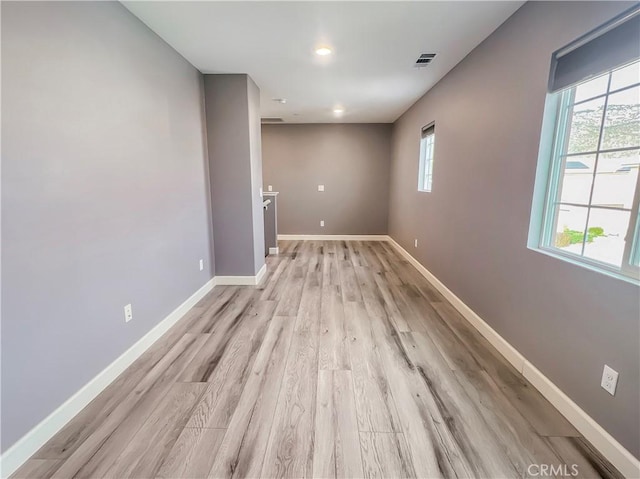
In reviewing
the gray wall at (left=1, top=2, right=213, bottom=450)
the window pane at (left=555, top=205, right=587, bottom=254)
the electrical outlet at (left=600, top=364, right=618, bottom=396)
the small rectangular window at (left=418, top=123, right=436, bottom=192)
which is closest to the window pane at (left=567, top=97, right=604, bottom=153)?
the window pane at (left=555, top=205, right=587, bottom=254)

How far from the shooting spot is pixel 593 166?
1.52 m

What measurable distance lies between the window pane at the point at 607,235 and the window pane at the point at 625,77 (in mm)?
596

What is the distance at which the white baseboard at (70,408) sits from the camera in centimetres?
128

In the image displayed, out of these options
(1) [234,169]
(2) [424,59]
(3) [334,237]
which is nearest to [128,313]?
(1) [234,169]

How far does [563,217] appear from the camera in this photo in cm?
174

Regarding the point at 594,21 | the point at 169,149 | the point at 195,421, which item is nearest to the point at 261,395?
the point at 195,421

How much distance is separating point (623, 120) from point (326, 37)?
201 cm

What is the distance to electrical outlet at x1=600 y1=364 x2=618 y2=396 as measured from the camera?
1.31 m

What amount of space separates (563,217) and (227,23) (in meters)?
2.65

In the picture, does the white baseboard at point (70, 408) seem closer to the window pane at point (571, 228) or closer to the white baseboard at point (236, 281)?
the white baseboard at point (236, 281)

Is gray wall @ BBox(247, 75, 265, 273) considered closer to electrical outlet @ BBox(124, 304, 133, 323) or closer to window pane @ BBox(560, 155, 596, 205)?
electrical outlet @ BBox(124, 304, 133, 323)

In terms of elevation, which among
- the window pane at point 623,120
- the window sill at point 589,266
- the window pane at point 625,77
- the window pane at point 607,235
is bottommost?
the window sill at point 589,266

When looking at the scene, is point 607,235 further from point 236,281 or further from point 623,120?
point 236,281

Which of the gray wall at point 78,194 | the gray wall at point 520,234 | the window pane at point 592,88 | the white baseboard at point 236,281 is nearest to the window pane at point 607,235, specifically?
the gray wall at point 520,234
